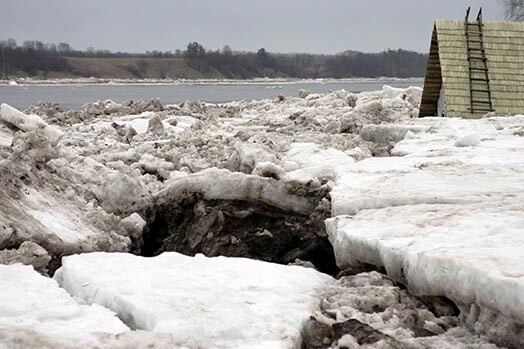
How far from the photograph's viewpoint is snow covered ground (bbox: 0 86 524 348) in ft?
9.26

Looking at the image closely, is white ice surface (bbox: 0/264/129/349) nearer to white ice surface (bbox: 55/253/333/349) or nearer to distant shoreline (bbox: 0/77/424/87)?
white ice surface (bbox: 55/253/333/349)

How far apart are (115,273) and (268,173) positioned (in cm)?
303

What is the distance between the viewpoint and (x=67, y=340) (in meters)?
2.53

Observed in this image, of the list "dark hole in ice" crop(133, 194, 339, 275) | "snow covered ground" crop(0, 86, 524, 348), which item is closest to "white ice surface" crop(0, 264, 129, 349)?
"snow covered ground" crop(0, 86, 524, 348)

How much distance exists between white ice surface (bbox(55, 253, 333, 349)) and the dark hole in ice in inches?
78.0

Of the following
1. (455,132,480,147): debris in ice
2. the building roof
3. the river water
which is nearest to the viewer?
(455,132,480,147): debris in ice

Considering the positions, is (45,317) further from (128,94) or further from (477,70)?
(128,94)

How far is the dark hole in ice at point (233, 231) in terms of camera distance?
5.78 meters

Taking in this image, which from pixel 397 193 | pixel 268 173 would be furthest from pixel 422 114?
pixel 397 193

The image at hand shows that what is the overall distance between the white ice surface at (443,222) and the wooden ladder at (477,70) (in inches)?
166

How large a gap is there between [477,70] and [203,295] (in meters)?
9.60

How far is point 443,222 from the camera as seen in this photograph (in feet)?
12.6

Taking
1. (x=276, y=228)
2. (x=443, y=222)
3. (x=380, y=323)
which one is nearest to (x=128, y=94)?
(x=276, y=228)

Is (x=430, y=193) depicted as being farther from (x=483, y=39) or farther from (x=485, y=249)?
(x=483, y=39)
